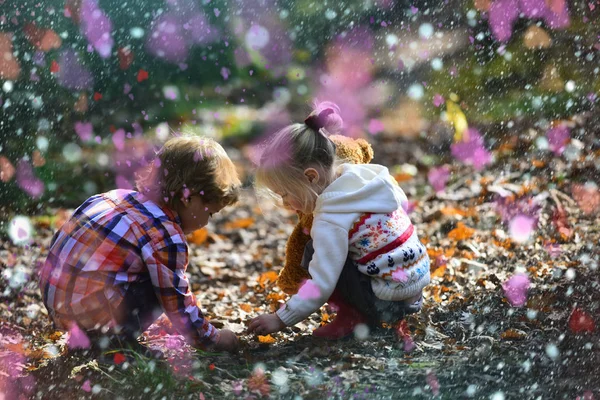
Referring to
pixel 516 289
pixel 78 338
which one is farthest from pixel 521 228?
pixel 78 338

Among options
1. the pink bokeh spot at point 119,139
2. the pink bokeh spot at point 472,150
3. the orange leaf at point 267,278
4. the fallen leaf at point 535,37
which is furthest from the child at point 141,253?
the fallen leaf at point 535,37

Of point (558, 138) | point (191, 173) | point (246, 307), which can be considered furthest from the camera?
point (558, 138)

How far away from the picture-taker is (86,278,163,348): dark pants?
2377mm

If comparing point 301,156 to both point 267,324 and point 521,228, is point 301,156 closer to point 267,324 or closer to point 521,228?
point 267,324

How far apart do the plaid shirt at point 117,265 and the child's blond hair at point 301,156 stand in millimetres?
370

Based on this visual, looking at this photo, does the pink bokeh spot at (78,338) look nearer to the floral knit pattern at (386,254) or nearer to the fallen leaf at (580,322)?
the floral knit pattern at (386,254)

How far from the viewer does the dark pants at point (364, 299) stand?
97.0 inches

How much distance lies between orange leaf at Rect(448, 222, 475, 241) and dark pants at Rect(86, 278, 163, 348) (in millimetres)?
1756

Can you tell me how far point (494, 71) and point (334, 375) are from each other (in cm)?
421

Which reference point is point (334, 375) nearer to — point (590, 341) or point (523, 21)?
point (590, 341)

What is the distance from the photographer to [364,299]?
97.7 inches

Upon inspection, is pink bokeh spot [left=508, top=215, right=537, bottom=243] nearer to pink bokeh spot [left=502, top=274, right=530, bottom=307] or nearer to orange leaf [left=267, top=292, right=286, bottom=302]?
pink bokeh spot [left=502, top=274, right=530, bottom=307]

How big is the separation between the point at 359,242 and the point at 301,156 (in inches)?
13.6

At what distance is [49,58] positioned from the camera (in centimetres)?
445
